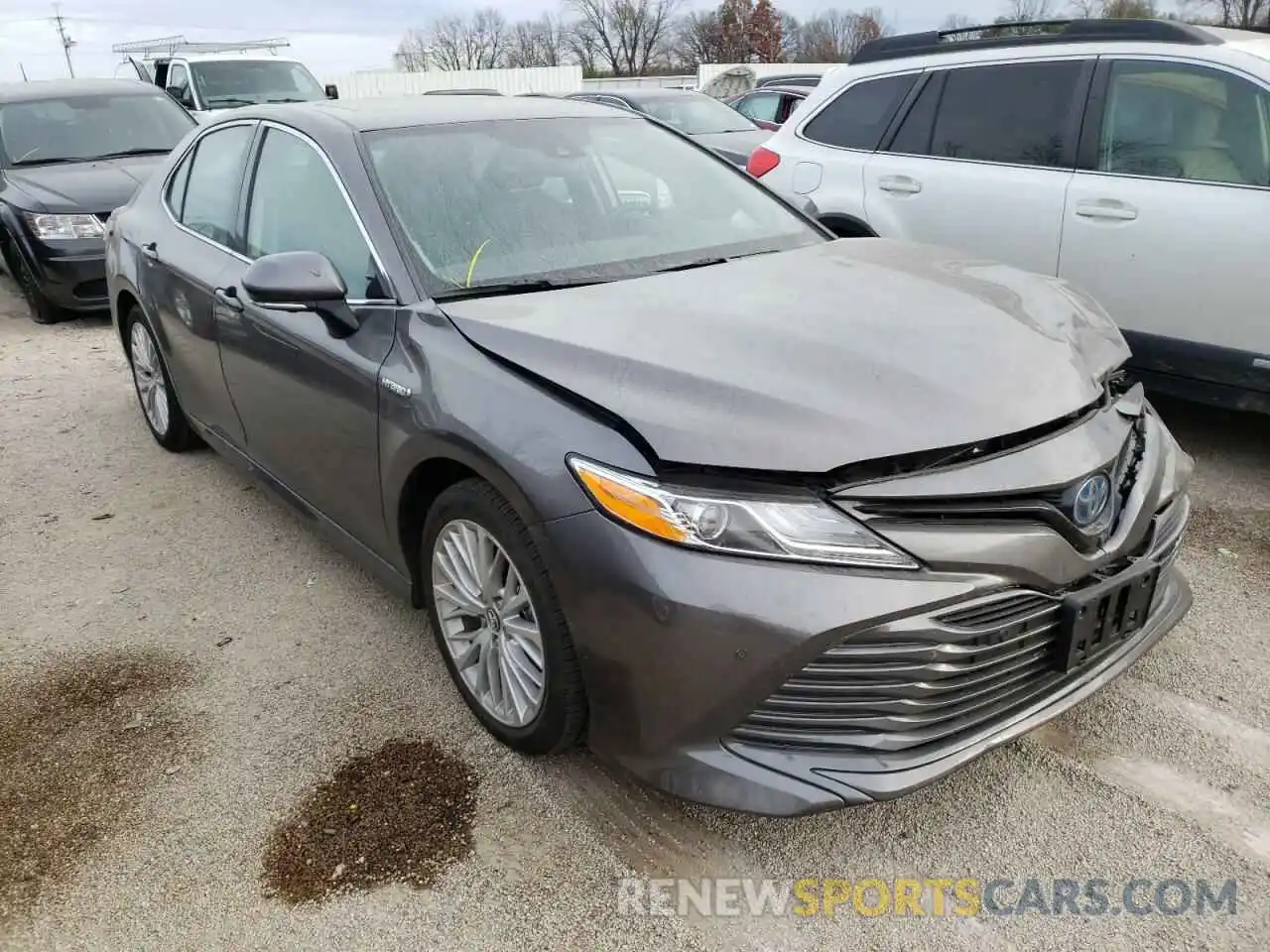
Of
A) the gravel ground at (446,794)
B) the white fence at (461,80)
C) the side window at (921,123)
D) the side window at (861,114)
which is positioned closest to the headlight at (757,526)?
the gravel ground at (446,794)

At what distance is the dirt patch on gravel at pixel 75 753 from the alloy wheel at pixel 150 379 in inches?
72.4

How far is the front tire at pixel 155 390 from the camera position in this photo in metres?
4.69

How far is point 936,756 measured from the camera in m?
2.06

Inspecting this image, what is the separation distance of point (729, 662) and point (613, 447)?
513mm

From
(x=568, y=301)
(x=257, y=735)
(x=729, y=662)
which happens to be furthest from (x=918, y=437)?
(x=257, y=735)

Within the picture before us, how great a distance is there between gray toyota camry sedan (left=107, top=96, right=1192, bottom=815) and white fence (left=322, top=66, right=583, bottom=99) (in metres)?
31.0

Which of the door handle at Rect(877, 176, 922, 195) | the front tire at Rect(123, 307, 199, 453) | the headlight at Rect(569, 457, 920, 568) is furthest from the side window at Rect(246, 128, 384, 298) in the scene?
the door handle at Rect(877, 176, 922, 195)

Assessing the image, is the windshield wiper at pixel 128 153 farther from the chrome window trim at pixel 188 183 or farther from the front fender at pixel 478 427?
the front fender at pixel 478 427

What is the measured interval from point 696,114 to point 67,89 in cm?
630

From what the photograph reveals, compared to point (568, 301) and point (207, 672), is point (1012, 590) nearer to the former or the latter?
point (568, 301)

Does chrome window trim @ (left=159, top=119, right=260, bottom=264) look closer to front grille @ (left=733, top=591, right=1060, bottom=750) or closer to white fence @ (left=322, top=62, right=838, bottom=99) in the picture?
front grille @ (left=733, top=591, right=1060, bottom=750)

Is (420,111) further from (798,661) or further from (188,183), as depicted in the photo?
(798,661)

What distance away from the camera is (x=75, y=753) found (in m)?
2.81

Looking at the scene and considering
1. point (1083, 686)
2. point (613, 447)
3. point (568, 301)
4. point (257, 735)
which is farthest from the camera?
point (257, 735)
